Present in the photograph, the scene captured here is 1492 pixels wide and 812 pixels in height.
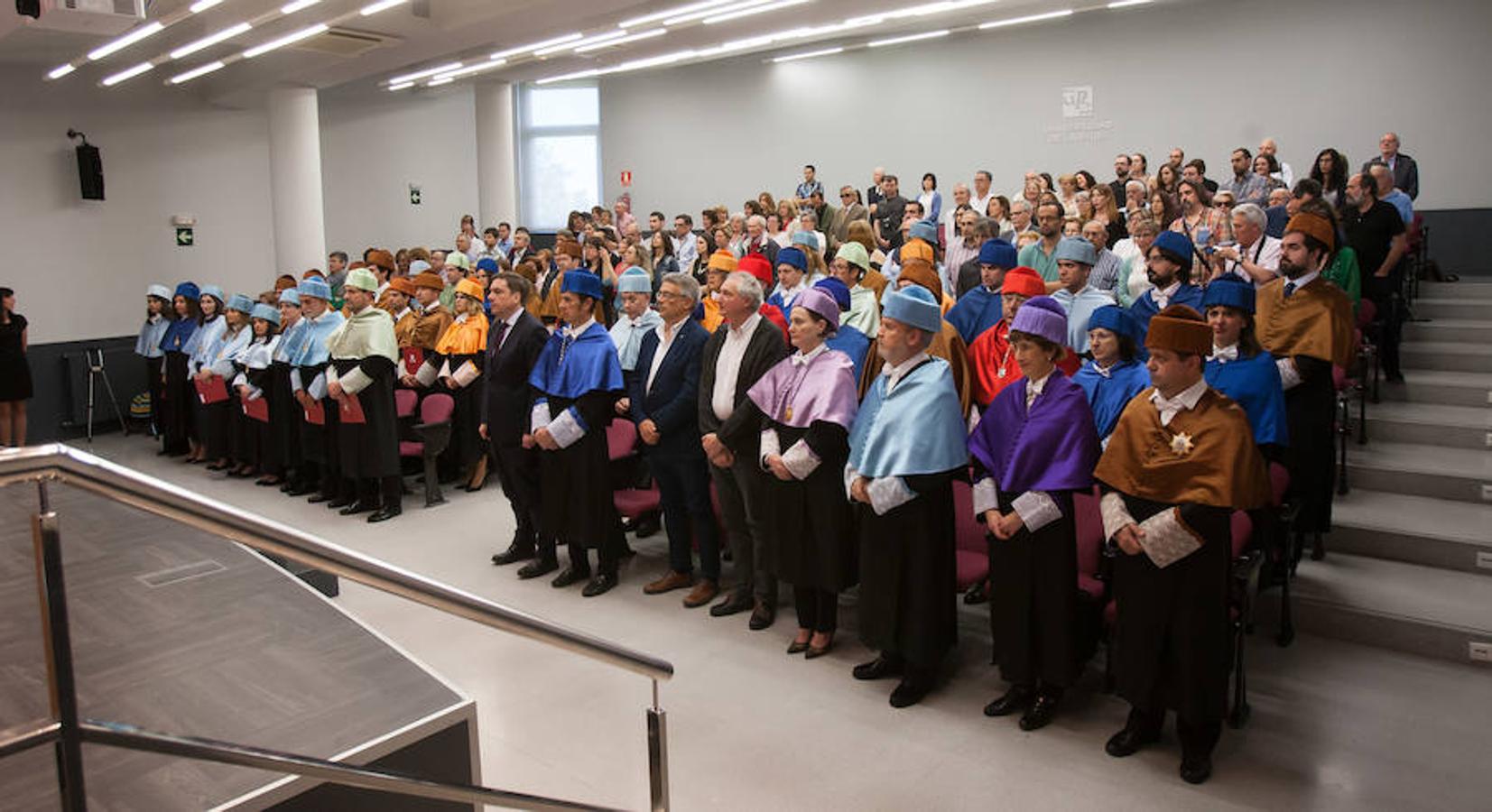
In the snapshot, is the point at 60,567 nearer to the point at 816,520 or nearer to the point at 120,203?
the point at 816,520

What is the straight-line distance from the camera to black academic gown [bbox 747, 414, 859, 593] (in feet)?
16.3

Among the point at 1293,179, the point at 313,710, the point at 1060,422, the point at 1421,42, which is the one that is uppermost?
the point at 1421,42

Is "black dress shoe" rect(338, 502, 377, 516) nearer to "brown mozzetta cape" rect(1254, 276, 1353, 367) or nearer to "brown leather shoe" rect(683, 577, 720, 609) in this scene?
"brown leather shoe" rect(683, 577, 720, 609)

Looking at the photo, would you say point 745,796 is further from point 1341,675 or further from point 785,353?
point 1341,675

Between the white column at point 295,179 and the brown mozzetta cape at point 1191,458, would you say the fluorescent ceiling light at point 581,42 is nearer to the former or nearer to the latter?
the white column at point 295,179

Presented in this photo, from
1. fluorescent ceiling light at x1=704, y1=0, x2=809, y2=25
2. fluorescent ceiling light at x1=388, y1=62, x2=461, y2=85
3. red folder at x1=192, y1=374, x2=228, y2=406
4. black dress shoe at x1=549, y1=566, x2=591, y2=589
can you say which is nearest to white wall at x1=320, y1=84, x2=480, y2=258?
fluorescent ceiling light at x1=388, y1=62, x2=461, y2=85

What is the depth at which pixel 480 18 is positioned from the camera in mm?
11836

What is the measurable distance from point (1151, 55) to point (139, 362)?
1525cm

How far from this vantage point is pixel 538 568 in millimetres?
6551

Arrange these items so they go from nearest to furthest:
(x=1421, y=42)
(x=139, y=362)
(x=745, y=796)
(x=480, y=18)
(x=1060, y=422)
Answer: (x=745, y=796) → (x=1060, y=422) → (x=480, y=18) → (x=1421, y=42) → (x=139, y=362)

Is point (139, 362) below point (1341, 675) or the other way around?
the other way around

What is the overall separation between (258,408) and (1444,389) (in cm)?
1000

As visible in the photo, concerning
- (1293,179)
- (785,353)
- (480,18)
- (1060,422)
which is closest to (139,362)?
(480,18)

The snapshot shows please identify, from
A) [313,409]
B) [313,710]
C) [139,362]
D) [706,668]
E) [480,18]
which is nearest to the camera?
[313,710]
